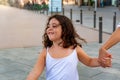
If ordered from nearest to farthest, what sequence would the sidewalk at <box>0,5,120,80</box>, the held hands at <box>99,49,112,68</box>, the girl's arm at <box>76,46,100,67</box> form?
the held hands at <box>99,49,112,68</box> → the girl's arm at <box>76,46,100,67</box> → the sidewalk at <box>0,5,120,80</box>

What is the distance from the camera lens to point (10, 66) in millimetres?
8125

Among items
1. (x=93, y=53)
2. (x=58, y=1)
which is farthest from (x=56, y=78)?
(x=58, y=1)

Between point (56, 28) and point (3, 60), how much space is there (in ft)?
20.6

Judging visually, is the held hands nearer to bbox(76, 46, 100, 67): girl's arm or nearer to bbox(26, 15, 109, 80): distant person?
bbox(26, 15, 109, 80): distant person

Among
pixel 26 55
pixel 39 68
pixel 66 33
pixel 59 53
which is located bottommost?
pixel 26 55

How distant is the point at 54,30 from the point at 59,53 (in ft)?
0.64

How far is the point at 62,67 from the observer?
8.98 feet

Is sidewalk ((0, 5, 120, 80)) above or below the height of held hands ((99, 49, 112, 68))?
below

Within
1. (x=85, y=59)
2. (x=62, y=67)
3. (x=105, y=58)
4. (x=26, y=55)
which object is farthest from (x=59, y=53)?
(x=26, y=55)

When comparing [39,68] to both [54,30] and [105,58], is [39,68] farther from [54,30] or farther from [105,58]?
[105,58]

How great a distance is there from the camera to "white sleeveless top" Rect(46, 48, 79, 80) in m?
2.74

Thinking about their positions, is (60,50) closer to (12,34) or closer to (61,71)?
(61,71)

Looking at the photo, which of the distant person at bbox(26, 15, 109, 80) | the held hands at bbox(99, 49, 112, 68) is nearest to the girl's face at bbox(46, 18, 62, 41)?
the distant person at bbox(26, 15, 109, 80)

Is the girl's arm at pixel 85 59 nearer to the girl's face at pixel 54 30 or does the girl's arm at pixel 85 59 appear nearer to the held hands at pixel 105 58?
the held hands at pixel 105 58
